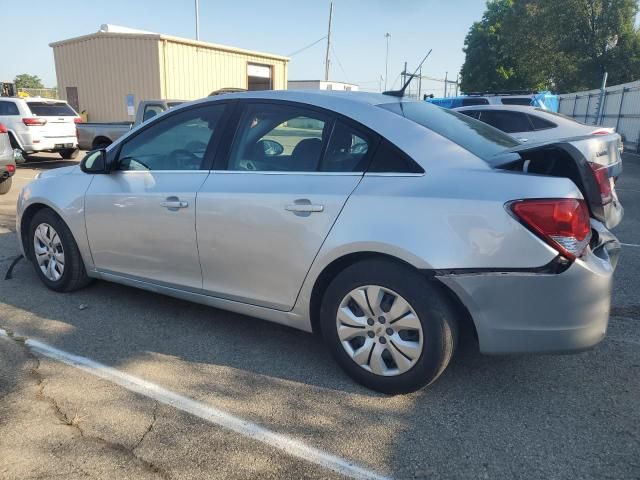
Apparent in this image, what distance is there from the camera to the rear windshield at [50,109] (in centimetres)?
1360

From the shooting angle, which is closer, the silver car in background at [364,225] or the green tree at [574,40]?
the silver car in background at [364,225]

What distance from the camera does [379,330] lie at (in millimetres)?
2910

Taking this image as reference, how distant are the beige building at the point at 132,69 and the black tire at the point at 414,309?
2090 cm

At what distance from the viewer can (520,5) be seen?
137ft

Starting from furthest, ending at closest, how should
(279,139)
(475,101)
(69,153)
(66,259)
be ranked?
1. (475,101)
2. (69,153)
3. (66,259)
4. (279,139)

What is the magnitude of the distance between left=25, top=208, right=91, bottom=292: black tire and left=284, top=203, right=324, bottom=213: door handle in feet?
7.09

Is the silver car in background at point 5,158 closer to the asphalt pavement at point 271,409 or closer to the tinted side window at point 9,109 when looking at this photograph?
the tinted side window at point 9,109

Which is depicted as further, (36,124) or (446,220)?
(36,124)

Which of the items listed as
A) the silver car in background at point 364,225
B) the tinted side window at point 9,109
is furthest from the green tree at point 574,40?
the silver car in background at point 364,225

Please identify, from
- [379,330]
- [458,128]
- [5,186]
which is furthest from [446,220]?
[5,186]

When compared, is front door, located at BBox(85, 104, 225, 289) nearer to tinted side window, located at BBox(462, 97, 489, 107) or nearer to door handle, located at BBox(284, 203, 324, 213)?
door handle, located at BBox(284, 203, 324, 213)

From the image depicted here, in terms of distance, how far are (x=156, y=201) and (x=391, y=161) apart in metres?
1.69

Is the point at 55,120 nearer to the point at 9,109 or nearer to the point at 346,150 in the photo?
the point at 9,109

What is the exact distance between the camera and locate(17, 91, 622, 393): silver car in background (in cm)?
260
